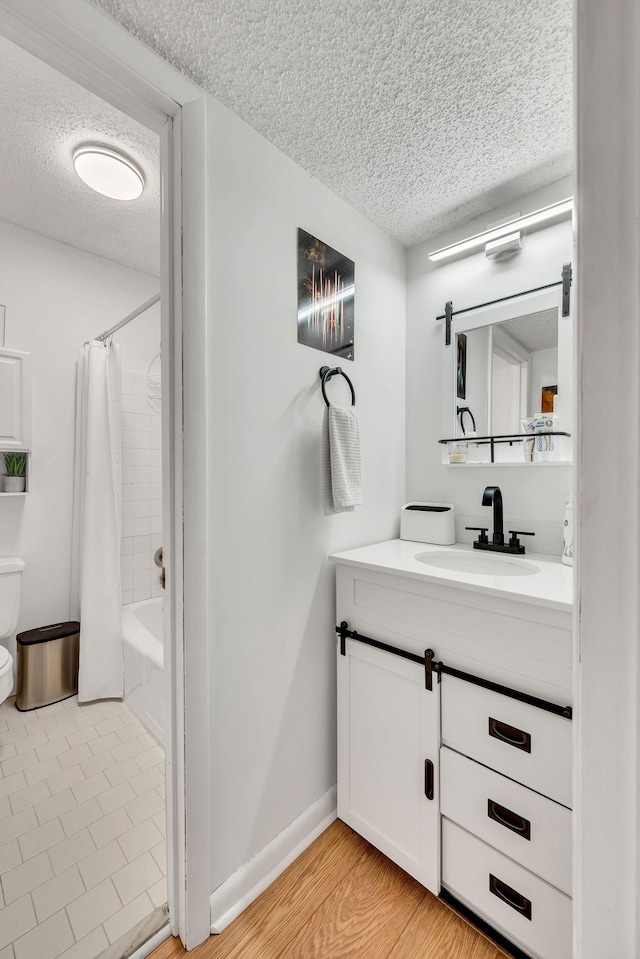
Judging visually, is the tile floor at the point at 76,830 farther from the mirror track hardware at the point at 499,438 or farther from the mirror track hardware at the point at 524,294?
the mirror track hardware at the point at 524,294

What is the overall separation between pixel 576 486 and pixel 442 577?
83 centimetres

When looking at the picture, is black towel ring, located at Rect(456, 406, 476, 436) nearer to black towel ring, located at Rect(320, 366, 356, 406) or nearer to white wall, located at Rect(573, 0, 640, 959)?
black towel ring, located at Rect(320, 366, 356, 406)

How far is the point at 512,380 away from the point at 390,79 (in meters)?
1.00

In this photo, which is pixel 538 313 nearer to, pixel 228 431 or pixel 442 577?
pixel 442 577

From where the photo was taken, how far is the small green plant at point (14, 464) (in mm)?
2113

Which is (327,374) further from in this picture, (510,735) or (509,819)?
(509,819)

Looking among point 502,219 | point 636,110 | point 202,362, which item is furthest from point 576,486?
point 502,219

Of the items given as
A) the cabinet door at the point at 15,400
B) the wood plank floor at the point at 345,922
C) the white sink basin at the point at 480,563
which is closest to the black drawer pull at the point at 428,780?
the wood plank floor at the point at 345,922

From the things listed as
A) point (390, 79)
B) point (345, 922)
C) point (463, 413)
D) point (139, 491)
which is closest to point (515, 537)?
point (463, 413)

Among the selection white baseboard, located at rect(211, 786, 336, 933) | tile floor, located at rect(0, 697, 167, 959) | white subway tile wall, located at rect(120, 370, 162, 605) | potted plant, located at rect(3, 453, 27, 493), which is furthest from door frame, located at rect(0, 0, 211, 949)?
white subway tile wall, located at rect(120, 370, 162, 605)

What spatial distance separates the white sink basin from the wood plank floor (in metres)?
0.94

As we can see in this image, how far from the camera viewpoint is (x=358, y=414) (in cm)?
166

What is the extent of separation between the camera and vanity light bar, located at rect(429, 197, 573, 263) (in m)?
1.43

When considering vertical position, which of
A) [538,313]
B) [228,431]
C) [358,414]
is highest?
[538,313]
